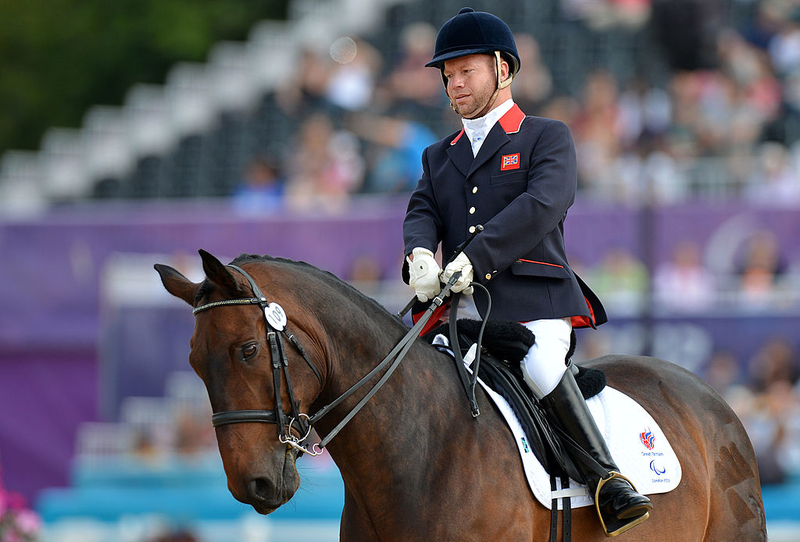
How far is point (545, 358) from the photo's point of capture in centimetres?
432

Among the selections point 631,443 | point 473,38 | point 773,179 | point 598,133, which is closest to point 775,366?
point 773,179

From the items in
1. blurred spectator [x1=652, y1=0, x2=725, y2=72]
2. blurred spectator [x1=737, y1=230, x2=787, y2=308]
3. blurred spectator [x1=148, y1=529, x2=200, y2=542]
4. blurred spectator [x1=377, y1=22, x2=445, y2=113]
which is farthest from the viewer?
blurred spectator [x1=377, y1=22, x2=445, y2=113]

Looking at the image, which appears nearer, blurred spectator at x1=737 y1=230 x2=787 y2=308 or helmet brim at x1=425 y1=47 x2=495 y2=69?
helmet brim at x1=425 y1=47 x2=495 y2=69

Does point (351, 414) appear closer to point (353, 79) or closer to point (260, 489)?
point (260, 489)

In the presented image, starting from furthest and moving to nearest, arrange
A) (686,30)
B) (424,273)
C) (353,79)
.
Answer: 1. (353,79)
2. (686,30)
3. (424,273)

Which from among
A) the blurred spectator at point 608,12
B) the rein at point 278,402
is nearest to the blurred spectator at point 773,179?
the blurred spectator at point 608,12

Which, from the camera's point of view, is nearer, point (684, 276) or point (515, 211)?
point (515, 211)

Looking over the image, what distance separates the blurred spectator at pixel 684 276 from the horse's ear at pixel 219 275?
7.96 m

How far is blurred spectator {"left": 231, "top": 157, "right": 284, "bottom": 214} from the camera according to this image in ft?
47.8

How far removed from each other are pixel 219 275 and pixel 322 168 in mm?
11274

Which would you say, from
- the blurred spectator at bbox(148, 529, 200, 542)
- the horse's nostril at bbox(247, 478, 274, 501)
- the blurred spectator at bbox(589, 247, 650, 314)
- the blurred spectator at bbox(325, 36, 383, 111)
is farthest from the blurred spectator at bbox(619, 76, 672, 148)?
the horse's nostril at bbox(247, 478, 274, 501)

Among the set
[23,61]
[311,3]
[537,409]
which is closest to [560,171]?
[537,409]

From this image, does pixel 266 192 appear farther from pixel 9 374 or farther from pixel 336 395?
pixel 336 395

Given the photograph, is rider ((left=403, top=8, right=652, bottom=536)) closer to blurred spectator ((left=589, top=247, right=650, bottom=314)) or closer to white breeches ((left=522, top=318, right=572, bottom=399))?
white breeches ((left=522, top=318, right=572, bottom=399))
